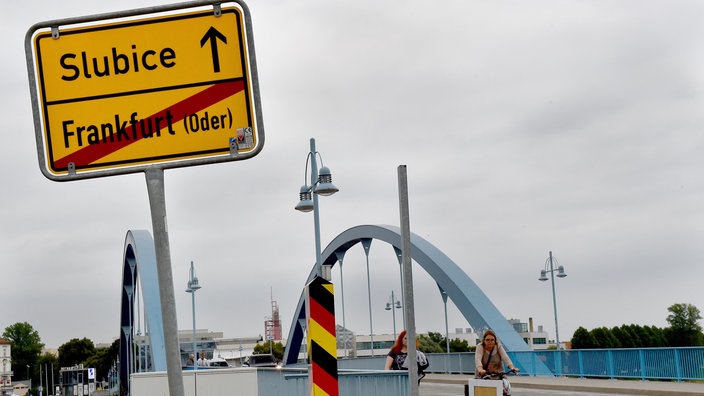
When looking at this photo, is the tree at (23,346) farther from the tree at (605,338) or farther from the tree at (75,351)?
the tree at (605,338)

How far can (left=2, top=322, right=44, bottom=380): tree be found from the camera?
14949 cm

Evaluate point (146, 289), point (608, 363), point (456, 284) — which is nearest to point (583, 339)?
point (456, 284)

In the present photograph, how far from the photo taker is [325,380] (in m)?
5.38

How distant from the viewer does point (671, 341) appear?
65500 mm

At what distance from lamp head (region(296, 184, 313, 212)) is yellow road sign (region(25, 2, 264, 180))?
700 inches

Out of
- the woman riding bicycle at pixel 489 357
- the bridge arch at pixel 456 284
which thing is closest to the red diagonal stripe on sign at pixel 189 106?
the woman riding bicycle at pixel 489 357

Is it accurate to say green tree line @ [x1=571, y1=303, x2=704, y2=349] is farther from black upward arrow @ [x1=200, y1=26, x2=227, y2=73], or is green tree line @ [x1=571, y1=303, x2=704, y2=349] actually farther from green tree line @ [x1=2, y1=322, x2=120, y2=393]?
green tree line @ [x1=2, y1=322, x2=120, y2=393]

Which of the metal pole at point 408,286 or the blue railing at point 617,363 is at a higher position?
the metal pole at point 408,286

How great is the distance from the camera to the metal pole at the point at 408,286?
6.55 m

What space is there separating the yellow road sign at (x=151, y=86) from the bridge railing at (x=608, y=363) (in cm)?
2340

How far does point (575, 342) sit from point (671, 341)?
8580mm

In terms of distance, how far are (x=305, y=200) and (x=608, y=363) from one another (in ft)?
41.0

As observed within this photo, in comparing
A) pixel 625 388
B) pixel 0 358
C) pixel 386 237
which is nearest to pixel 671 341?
pixel 386 237

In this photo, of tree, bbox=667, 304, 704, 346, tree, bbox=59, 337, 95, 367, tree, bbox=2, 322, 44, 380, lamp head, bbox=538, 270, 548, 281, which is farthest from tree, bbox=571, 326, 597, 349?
tree, bbox=2, 322, 44, 380
